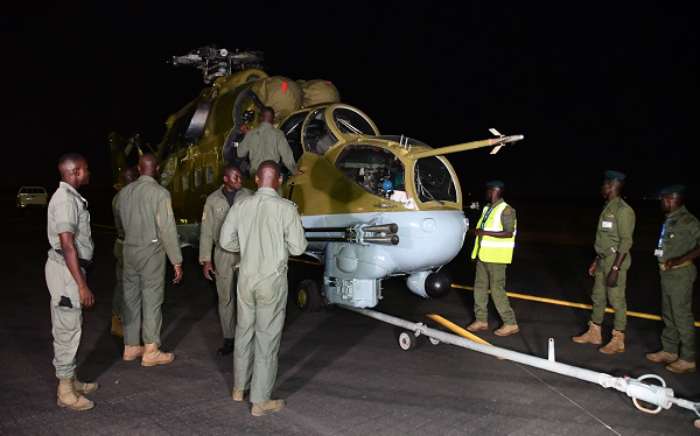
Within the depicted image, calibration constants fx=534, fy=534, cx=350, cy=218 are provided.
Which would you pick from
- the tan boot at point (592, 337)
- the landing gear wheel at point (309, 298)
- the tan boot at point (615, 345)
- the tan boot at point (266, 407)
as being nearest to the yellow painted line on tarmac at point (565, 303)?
the tan boot at point (592, 337)

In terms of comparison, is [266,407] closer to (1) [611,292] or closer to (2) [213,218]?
(2) [213,218]

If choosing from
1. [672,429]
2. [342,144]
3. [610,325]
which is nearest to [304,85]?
[342,144]

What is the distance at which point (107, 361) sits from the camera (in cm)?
574

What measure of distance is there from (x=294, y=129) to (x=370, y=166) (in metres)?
1.63

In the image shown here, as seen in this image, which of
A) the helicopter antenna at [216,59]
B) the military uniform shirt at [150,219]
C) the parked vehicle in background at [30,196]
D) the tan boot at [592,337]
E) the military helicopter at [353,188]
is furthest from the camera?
the parked vehicle in background at [30,196]

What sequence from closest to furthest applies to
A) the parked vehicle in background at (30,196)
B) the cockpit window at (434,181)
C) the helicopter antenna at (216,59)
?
the cockpit window at (434,181), the helicopter antenna at (216,59), the parked vehicle in background at (30,196)

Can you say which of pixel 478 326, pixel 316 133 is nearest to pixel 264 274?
pixel 478 326

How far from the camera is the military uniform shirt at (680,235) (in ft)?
18.4

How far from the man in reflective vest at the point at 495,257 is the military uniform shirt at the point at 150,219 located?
12.2 ft

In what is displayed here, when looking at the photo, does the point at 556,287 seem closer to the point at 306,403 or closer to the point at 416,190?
the point at 416,190

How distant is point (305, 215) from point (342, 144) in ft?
3.73

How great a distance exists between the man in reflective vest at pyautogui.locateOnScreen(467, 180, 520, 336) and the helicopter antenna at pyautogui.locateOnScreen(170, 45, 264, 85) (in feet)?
20.3

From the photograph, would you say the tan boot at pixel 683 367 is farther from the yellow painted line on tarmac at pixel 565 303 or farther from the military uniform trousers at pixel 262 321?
the military uniform trousers at pixel 262 321

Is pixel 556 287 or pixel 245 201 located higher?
pixel 245 201
